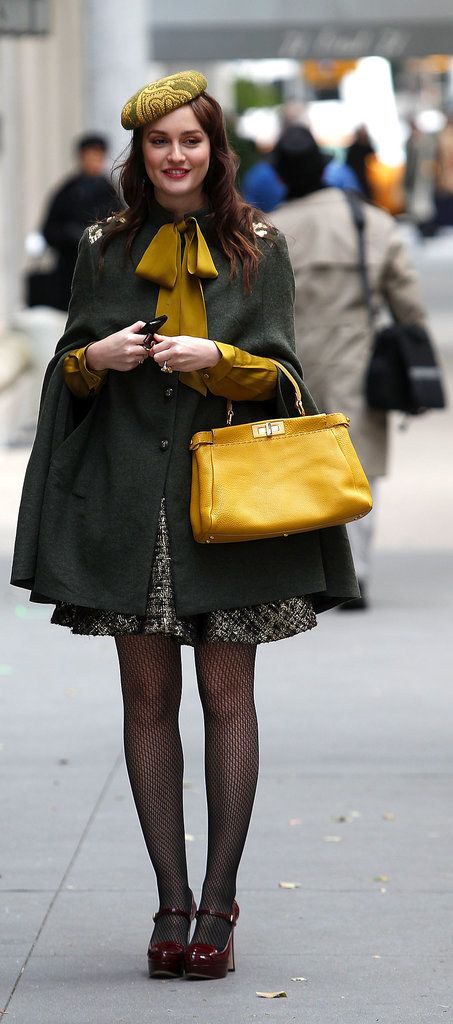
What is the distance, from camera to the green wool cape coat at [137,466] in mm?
3795

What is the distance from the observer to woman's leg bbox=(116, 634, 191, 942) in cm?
390

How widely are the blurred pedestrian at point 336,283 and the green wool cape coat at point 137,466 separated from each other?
375 cm

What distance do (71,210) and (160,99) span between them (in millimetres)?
10251

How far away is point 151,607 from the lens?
3.81m

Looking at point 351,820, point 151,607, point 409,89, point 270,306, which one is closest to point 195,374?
point 270,306

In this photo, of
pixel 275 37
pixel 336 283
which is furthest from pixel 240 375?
pixel 275 37

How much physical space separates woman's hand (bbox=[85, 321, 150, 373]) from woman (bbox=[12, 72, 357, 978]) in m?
0.01

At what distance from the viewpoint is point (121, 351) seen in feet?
12.0

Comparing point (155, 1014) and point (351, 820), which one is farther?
point (351, 820)

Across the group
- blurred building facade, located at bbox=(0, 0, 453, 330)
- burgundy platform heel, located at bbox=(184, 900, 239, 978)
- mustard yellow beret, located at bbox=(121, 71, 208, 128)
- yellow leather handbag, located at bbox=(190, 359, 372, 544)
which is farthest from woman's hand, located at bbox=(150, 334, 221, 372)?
blurred building facade, located at bbox=(0, 0, 453, 330)

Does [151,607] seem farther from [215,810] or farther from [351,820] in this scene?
[351,820]

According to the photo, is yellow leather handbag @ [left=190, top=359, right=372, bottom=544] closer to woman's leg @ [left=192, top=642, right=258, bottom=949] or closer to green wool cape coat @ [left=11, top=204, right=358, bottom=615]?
green wool cape coat @ [left=11, top=204, right=358, bottom=615]

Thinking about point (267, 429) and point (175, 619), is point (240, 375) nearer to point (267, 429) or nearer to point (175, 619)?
point (267, 429)

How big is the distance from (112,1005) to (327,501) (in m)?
1.09
